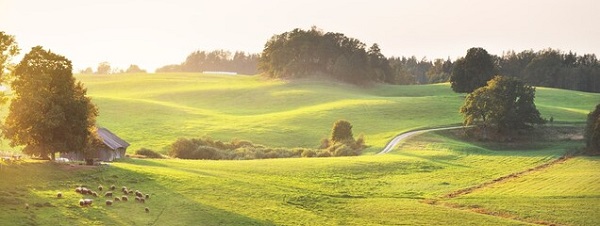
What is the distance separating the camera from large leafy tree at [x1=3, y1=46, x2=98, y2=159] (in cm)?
4575

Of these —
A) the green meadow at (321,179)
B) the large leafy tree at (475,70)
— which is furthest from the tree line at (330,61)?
the green meadow at (321,179)

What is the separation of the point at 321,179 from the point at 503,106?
126 ft

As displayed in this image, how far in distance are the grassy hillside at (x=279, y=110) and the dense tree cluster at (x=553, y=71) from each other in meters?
35.3

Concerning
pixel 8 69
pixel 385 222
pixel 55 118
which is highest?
pixel 8 69

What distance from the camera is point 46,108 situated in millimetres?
46188

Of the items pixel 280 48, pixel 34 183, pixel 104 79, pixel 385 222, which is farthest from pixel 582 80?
pixel 34 183

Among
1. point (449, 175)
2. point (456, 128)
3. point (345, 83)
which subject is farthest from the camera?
point (345, 83)

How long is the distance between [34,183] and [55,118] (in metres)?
8.15

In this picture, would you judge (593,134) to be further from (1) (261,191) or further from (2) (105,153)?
(2) (105,153)

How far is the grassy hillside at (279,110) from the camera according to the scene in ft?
294

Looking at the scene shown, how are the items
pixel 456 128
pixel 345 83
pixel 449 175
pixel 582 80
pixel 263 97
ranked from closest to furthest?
1. pixel 449 175
2. pixel 456 128
3. pixel 263 97
4. pixel 345 83
5. pixel 582 80

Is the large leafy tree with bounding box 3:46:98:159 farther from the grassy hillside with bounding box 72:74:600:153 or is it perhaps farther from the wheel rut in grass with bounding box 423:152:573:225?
the grassy hillside with bounding box 72:74:600:153

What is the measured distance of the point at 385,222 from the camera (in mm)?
39969

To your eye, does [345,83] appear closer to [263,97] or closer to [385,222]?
[263,97]
